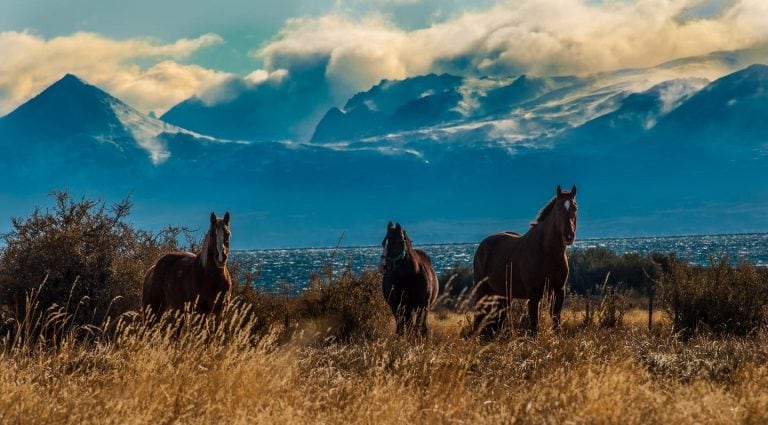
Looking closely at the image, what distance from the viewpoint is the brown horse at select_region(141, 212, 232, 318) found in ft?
44.9

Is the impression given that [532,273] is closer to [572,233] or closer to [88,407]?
[572,233]

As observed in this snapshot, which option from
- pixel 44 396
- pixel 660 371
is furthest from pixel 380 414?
pixel 660 371

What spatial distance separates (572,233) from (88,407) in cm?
772

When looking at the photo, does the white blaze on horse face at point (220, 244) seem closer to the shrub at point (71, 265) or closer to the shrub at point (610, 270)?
the shrub at point (71, 265)

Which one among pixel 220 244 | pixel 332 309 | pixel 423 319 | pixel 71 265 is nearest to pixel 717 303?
pixel 423 319

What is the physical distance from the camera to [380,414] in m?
8.18

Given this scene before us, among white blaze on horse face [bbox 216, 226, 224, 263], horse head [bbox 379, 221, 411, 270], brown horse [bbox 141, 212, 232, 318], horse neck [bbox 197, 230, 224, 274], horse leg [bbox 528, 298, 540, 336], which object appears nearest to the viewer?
white blaze on horse face [bbox 216, 226, 224, 263]

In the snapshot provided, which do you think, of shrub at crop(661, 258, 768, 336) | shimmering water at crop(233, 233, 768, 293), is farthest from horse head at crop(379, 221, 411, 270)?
shrub at crop(661, 258, 768, 336)

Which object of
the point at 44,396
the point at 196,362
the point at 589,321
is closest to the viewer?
the point at 44,396

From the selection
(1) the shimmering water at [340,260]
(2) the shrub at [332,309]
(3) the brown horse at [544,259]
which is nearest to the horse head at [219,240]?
(1) the shimmering water at [340,260]

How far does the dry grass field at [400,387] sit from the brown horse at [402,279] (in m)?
3.46

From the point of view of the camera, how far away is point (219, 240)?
44.6 ft

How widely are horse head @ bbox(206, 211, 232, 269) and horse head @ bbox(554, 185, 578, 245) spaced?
472cm

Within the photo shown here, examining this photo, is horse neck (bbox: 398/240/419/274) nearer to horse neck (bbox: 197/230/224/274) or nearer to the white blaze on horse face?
horse neck (bbox: 197/230/224/274)
